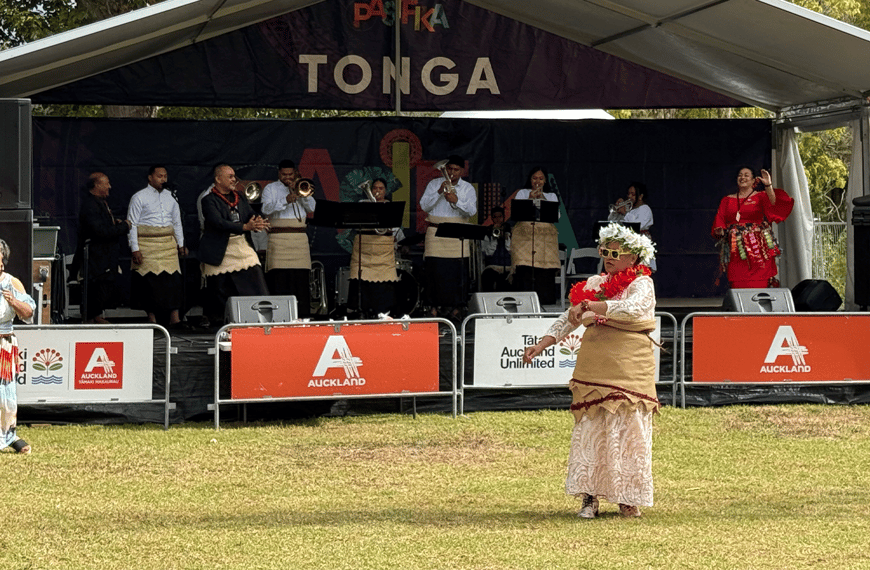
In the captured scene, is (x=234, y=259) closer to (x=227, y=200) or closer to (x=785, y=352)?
(x=227, y=200)

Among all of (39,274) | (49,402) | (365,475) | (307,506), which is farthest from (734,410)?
(39,274)

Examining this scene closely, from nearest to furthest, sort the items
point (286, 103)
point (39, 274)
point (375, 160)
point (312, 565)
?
point (312, 565), point (39, 274), point (286, 103), point (375, 160)

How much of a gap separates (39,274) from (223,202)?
191 cm

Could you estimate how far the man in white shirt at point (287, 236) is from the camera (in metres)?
14.2

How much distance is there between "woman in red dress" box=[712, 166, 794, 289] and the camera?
1373cm

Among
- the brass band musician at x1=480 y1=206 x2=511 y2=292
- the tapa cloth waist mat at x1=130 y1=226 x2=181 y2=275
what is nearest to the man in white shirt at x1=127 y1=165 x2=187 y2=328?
the tapa cloth waist mat at x1=130 y1=226 x2=181 y2=275

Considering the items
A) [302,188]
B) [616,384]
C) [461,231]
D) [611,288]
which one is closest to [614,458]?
[616,384]

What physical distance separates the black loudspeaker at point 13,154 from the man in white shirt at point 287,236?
13.6ft

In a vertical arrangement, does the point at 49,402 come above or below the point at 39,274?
below

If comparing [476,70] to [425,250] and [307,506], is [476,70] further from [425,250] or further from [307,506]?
[307,506]

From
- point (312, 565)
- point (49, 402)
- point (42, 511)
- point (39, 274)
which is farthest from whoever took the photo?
point (39, 274)

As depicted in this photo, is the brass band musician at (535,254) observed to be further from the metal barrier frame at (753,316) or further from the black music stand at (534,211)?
the metal barrier frame at (753,316)

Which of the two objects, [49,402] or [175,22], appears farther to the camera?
[175,22]

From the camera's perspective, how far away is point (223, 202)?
12641mm
